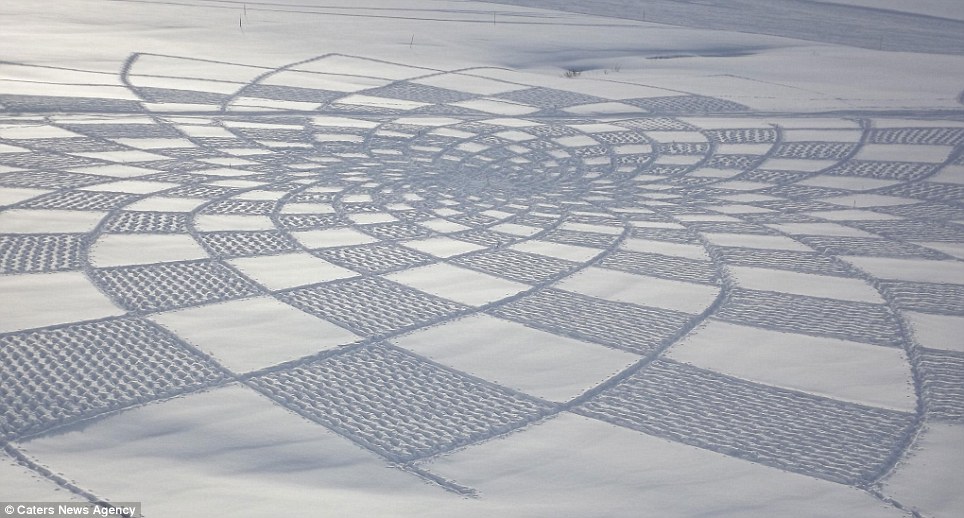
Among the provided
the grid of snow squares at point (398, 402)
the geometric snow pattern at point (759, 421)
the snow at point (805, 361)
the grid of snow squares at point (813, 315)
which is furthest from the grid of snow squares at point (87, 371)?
the grid of snow squares at point (813, 315)

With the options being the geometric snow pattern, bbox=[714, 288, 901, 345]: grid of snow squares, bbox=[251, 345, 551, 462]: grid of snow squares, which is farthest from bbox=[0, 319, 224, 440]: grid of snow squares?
bbox=[714, 288, 901, 345]: grid of snow squares

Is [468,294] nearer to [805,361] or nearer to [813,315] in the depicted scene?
[805,361]

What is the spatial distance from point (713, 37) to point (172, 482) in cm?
1944

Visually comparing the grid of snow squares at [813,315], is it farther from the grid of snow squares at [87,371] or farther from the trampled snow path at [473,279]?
the grid of snow squares at [87,371]

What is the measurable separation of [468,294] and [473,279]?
0.34m

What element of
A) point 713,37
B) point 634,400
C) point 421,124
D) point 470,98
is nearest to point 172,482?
point 634,400

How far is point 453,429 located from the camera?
5.34 meters

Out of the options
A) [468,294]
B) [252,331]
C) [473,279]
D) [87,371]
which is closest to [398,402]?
[252,331]

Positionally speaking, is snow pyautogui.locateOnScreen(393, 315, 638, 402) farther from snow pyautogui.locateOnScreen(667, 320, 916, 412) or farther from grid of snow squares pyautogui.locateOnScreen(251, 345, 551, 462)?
snow pyautogui.locateOnScreen(667, 320, 916, 412)

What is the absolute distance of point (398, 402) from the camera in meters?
5.60

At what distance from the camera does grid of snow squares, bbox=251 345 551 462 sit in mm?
5234

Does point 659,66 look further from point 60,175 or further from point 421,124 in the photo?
point 60,175

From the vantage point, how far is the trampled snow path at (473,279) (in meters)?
5.51

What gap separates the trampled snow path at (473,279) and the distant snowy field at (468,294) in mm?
32
